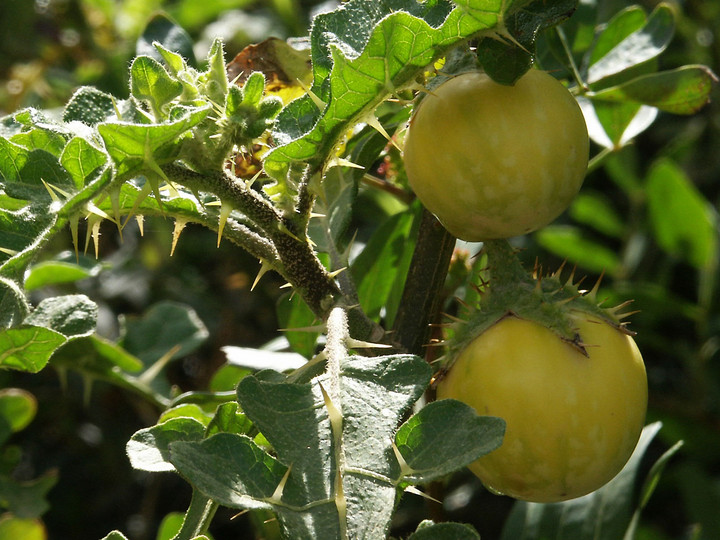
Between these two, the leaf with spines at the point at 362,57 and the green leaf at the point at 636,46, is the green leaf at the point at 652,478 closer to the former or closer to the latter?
the green leaf at the point at 636,46

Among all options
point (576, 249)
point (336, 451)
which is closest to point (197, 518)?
point (336, 451)

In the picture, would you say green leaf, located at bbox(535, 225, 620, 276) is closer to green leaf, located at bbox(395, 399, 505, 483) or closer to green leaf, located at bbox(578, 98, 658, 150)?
green leaf, located at bbox(578, 98, 658, 150)

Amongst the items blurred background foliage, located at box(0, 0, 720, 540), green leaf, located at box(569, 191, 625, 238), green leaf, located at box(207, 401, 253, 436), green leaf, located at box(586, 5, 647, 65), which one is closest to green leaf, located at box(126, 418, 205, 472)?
green leaf, located at box(207, 401, 253, 436)

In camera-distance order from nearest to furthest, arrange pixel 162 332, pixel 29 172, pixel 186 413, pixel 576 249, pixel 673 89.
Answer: pixel 29 172 < pixel 186 413 < pixel 673 89 < pixel 162 332 < pixel 576 249

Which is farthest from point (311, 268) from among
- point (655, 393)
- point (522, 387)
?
point (655, 393)

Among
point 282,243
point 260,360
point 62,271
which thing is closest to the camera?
point 282,243

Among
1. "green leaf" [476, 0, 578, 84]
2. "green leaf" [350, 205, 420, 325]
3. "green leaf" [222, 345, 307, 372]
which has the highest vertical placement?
"green leaf" [476, 0, 578, 84]

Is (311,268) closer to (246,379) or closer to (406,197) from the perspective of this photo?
(246,379)

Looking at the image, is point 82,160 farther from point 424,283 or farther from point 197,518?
point 424,283
